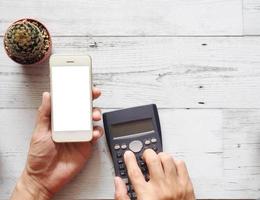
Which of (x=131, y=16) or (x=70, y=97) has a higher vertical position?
(x=131, y=16)

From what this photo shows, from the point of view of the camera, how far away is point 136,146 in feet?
2.49

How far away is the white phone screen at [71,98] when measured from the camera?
727mm

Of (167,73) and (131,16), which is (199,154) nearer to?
(167,73)

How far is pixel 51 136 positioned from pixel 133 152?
0.13 meters

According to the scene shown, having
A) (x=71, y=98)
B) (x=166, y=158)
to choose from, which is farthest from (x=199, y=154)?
(x=71, y=98)

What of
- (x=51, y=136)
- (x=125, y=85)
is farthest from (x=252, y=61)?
(x=51, y=136)

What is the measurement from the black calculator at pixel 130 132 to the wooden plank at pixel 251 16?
0.20 meters

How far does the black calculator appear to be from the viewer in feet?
2.49

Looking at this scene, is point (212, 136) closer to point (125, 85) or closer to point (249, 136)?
point (249, 136)

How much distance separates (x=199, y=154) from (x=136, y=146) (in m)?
0.11

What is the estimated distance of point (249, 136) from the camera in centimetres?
78

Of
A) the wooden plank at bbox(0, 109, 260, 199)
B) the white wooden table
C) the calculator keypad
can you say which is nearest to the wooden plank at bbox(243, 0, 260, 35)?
the white wooden table

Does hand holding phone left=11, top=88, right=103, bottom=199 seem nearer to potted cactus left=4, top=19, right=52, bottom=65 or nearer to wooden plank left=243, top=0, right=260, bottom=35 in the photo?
potted cactus left=4, top=19, right=52, bottom=65

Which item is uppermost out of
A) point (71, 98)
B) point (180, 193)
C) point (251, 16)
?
point (251, 16)
